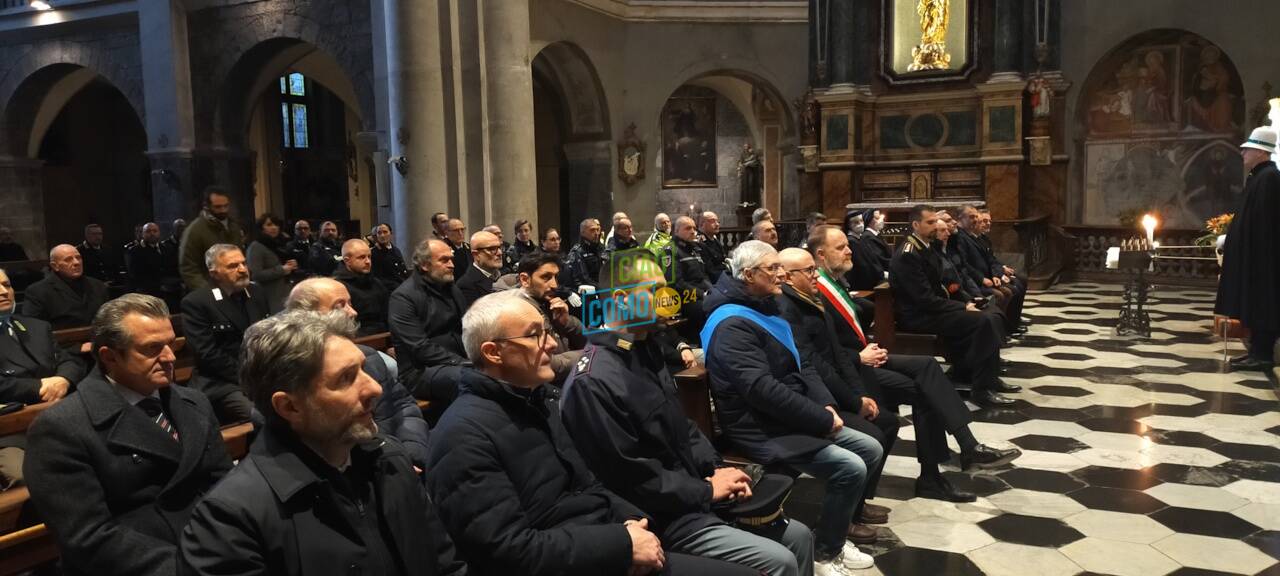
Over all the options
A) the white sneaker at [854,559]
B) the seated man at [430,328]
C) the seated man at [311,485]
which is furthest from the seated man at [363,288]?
the seated man at [311,485]

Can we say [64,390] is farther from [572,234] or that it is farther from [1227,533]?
[572,234]

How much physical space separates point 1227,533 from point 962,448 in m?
1.30

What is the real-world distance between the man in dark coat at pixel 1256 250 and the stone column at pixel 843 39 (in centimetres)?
1020

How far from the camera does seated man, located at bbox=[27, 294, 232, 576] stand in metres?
2.34

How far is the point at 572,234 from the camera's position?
1725cm

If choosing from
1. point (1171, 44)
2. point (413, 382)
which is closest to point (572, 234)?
point (1171, 44)

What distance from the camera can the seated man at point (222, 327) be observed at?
4.73 m

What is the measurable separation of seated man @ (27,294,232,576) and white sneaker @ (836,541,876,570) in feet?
8.34

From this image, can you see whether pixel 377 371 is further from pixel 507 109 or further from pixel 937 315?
pixel 507 109

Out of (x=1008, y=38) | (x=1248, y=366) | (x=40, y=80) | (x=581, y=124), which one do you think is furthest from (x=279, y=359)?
(x=40, y=80)

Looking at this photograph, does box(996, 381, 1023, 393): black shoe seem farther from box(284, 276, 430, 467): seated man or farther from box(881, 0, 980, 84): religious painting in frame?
box(881, 0, 980, 84): religious painting in frame

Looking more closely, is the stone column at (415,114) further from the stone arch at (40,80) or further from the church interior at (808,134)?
the stone arch at (40,80)

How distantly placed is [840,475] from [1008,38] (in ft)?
44.4

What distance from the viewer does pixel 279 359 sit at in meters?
1.95
